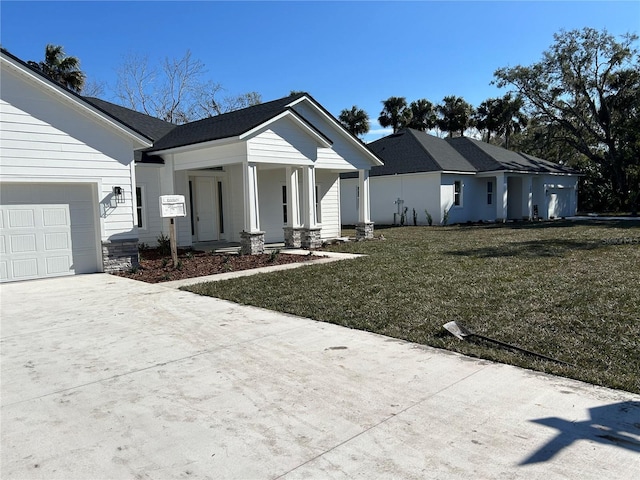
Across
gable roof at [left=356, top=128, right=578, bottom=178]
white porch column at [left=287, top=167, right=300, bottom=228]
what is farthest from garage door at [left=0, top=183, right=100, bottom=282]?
gable roof at [left=356, top=128, right=578, bottom=178]

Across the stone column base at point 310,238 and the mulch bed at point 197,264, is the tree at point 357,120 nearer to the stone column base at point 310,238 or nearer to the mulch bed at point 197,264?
the stone column base at point 310,238

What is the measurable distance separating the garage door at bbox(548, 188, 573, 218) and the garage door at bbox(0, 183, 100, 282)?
28761 mm

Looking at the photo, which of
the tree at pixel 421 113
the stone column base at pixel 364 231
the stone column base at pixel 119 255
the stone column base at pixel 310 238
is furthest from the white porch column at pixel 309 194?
the tree at pixel 421 113

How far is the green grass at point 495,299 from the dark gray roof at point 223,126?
16.8 feet

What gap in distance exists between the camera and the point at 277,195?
18250mm

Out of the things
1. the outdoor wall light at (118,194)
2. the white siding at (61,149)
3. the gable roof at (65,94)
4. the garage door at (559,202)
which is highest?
the gable roof at (65,94)

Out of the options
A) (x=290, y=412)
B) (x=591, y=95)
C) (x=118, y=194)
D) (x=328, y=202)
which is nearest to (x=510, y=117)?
(x=591, y=95)

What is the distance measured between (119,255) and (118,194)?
147cm

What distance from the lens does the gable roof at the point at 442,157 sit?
86.7ft

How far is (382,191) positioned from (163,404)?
980 inches

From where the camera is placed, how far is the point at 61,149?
10.6 metres

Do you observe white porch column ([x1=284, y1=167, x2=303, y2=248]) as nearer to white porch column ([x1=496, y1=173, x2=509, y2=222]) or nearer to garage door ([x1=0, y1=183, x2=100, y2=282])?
garage door ([x1=0, y1=183, x2=100, y2=282])

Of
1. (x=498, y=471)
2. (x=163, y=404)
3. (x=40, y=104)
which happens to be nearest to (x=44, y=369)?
(x=163, y=404)

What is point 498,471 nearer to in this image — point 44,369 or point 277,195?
point 44,369
